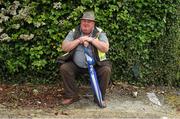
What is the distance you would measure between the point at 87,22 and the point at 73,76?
0.85m

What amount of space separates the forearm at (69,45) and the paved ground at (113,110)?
0.86 m

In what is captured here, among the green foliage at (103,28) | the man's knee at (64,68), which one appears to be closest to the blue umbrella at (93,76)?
the man's knee at (64,68)

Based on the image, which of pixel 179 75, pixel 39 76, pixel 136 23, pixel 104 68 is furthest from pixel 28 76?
pixel 179 75

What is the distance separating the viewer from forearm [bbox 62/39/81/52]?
23.5 feet

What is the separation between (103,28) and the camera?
7891mm

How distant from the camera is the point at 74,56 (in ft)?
24.2

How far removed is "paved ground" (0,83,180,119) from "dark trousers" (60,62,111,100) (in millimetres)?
215

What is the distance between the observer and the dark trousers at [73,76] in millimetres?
7270

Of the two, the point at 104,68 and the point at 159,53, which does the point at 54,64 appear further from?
the point at 159,53

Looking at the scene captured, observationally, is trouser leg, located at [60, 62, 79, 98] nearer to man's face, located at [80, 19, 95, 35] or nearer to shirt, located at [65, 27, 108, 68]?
shirt, located at [65, 27, 108, 68]

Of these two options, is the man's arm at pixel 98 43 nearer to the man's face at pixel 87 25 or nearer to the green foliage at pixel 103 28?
the man's face at pixel 87 25

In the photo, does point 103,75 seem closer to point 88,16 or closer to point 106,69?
point 106,69

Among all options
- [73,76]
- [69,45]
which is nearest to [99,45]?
[69,45]

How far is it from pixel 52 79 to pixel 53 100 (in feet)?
2.34
